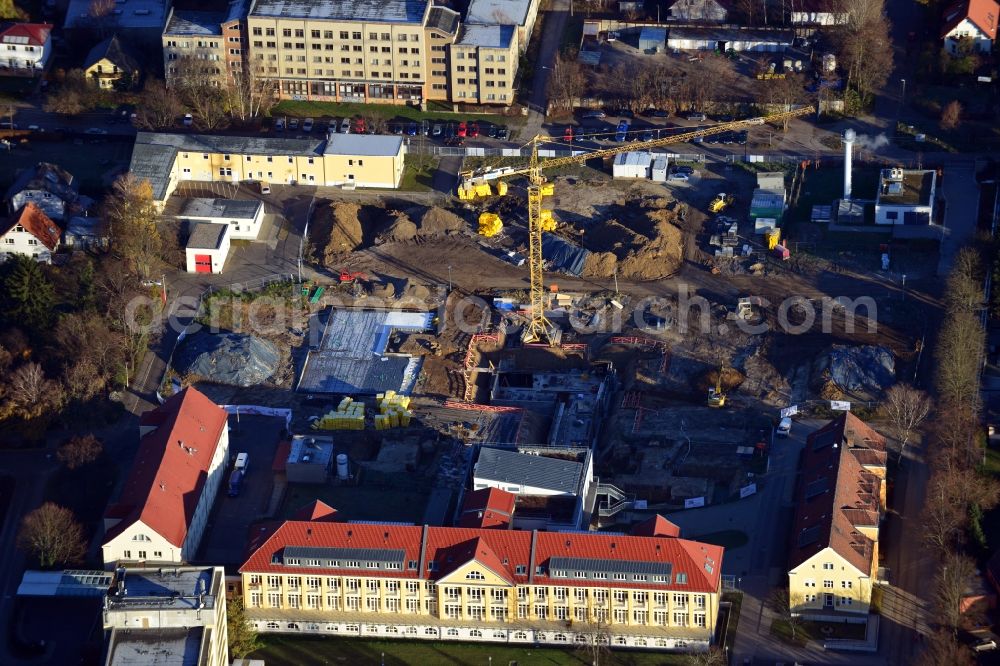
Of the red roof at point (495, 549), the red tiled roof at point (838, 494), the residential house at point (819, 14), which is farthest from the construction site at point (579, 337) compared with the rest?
the residential house at point (819, 14)

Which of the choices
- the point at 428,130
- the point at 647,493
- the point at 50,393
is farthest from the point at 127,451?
the point at 428,130

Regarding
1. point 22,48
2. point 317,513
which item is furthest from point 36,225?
point 317,513

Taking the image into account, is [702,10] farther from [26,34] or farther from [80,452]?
[80,452]

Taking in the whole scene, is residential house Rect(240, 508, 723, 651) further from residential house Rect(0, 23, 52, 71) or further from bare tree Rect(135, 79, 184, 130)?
residential house Rect(0, 23, 52, 71)

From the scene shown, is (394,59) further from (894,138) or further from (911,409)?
(911,409)

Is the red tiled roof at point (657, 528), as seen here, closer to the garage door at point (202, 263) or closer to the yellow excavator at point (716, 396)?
the yellow excavator at point (716, 396)

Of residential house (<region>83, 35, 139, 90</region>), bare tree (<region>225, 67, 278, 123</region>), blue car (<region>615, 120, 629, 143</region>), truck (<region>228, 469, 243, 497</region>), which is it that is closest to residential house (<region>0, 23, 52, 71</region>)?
residential house (<region>83, 35, 139, 90</region>)
